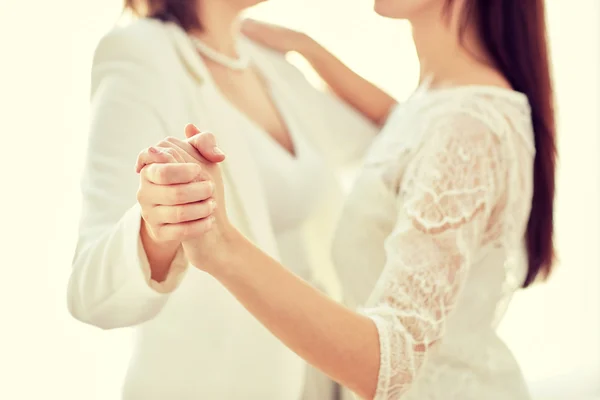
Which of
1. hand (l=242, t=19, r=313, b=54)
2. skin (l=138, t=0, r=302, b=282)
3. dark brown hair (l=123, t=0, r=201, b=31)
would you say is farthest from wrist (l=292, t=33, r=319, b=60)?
dark brown hair (l=123, t=0, r=201, b=31)

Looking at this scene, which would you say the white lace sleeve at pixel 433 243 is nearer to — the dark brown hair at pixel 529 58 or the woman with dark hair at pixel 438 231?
the woman with dark hair at pixel 438 231

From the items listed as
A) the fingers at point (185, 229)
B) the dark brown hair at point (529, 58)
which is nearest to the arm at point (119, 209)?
A: the fingers at point (185, 229)

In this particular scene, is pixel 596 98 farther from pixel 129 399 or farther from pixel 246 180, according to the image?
pixel 129 399

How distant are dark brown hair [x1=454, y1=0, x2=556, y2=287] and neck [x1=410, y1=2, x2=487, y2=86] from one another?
16 millimetres

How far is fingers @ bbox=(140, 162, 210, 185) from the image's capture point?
0.66 m

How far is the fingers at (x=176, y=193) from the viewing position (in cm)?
67

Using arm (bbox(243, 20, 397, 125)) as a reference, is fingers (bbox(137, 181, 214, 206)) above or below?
above

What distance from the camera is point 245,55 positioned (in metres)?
1.39

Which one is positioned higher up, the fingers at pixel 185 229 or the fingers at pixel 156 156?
the fingers at pixel 156 156

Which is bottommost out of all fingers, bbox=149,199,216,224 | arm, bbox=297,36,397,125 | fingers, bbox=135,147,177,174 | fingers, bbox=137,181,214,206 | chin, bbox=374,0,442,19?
arm, bbox=297,36,397,125

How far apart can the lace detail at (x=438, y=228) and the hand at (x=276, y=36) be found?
0.55 metres

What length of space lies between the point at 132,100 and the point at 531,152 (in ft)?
1.90

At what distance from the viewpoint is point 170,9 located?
1.25 meters

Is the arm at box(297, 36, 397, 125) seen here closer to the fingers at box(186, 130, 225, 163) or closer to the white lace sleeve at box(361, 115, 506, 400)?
the white lace sleeve at box(361, 115, 506, 400)
